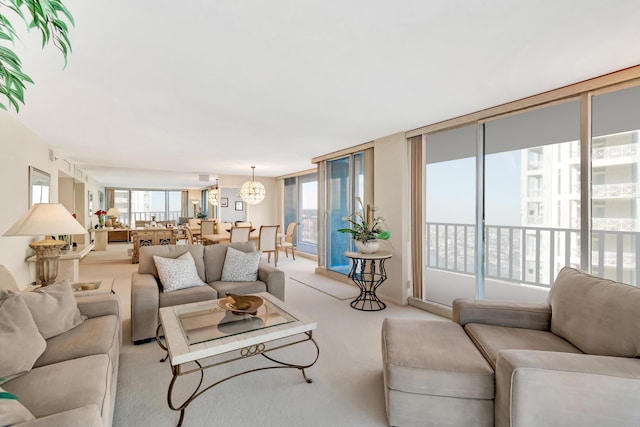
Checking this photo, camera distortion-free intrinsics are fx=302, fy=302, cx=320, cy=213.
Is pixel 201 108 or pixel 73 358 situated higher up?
pixel 201 108

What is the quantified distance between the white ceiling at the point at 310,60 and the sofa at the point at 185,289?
155 centimetres

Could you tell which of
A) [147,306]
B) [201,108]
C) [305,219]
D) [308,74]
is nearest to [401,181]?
[308,74]

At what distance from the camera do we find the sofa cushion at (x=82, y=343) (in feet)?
5.57

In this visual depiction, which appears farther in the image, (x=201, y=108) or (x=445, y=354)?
(x=201, y=108)

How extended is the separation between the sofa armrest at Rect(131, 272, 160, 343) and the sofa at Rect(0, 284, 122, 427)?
1.56 ft

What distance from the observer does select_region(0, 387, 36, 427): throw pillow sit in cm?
99

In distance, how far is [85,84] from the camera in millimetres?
2516

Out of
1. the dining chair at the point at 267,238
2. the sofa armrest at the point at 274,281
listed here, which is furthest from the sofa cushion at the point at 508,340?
the dining chair at the point at 267,238

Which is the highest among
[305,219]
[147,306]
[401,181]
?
[401,181]

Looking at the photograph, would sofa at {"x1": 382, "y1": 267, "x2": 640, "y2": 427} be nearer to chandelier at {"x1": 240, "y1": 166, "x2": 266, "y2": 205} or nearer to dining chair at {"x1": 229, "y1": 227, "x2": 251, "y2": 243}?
dining chair at {"x1": 229, "y1": 227, "x2": 251, "y2": 243}

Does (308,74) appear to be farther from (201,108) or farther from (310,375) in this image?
(310,375)

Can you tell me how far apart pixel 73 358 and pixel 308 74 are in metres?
2.40

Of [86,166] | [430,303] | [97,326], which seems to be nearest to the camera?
[97,326]

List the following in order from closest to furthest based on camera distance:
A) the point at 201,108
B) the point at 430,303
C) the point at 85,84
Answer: the point at 85,84 < the point at 201,108 < the point at 430,303
